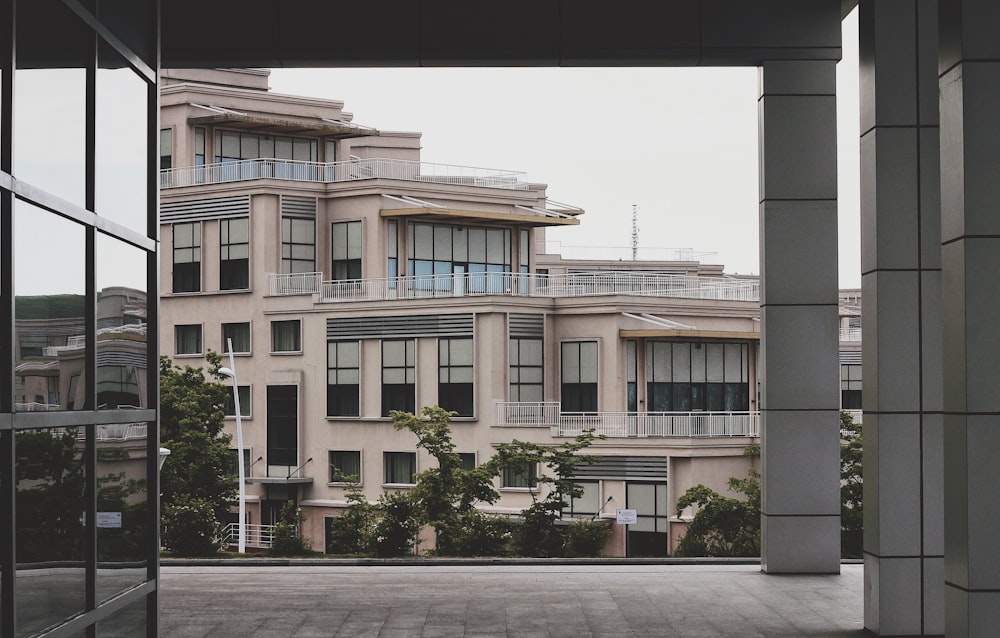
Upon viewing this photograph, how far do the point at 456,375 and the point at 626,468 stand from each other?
28.0 feet

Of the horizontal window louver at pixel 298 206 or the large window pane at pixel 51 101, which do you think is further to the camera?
the horizontal window louver at pixel 298 206

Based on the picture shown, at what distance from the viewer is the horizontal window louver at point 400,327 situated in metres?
51.4

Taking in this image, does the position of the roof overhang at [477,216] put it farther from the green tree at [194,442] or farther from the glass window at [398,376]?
the green tree at [194,442]

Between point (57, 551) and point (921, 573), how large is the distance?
Result: 7.32 m

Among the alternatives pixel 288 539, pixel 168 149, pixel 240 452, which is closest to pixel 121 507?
pixel 288 539

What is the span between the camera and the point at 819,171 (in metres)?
15.7

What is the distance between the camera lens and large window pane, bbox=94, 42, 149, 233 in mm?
8461

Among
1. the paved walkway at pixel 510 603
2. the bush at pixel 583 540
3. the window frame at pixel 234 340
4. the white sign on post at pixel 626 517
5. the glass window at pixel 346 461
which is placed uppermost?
the window frame at pixel 234 340

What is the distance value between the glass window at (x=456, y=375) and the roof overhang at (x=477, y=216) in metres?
6.99

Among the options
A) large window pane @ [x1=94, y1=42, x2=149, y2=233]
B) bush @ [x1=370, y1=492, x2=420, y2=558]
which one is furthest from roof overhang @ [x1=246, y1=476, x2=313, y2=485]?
large window pane @ [x1=94, y1=42, x2=149, y2=233]

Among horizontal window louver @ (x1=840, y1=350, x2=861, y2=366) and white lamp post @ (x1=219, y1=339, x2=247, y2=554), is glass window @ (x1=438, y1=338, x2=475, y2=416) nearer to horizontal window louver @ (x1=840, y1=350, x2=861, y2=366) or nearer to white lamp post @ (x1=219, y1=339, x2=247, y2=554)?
white lamp post @ (x1=219, y1=339, x2=247, y2=554)

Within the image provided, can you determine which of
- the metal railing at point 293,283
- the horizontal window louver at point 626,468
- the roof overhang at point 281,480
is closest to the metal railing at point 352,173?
the metal railing at point 293,283

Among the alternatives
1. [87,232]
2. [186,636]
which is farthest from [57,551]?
[186,636]

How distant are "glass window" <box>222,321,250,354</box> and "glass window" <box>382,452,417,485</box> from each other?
28.6 feet
